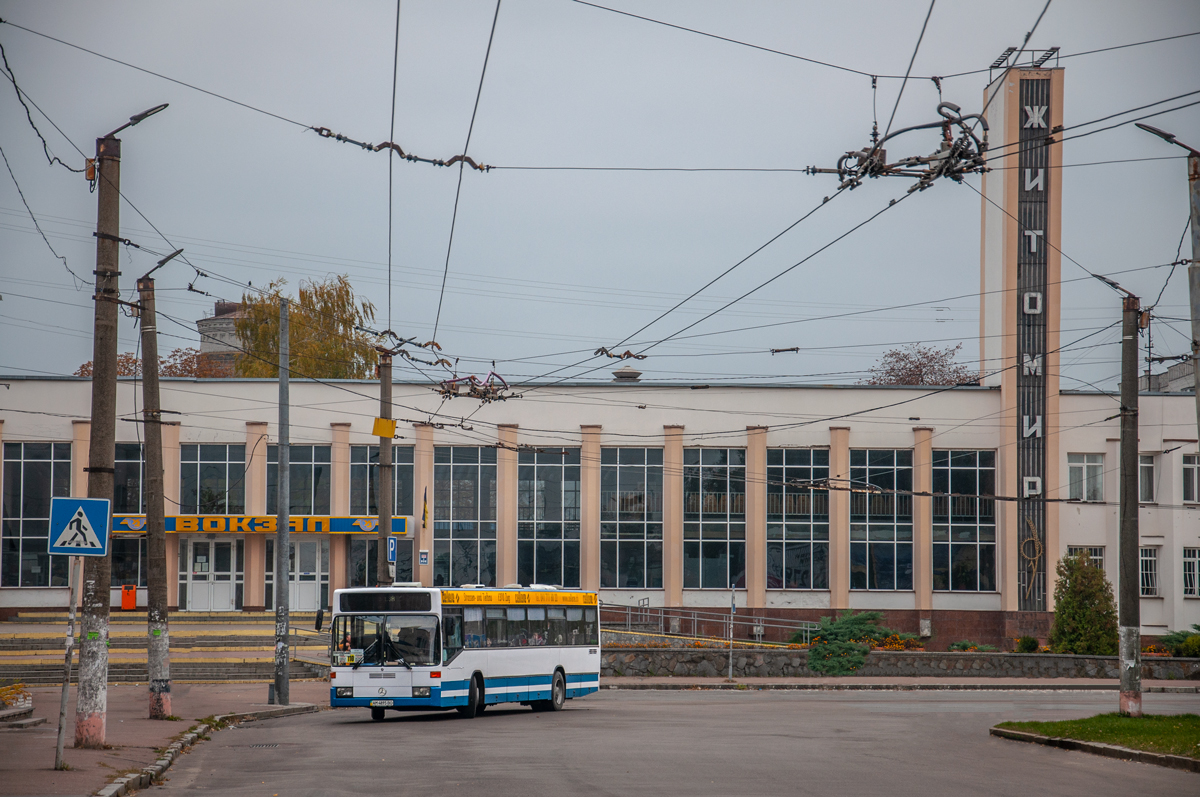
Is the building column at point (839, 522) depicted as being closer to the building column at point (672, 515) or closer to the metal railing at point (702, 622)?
the metal railing at point (702, 622)

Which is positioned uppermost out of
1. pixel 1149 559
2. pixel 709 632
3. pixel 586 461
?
pixel 586 461

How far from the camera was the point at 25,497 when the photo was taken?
45.0 meters

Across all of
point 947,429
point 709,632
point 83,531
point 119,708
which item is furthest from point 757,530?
point 83,531

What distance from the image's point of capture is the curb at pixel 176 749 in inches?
453

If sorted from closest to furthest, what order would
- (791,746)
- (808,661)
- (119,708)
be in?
(791,746) < (119,708) < (808,661)

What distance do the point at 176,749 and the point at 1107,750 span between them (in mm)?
12104

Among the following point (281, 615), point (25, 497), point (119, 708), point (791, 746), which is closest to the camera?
point (791, 746)

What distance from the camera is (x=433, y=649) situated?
21.6m

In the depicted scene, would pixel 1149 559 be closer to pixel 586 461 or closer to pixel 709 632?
pixel 709 632

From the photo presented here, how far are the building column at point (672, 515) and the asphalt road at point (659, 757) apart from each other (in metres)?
21.7

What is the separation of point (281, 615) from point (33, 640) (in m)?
16.3

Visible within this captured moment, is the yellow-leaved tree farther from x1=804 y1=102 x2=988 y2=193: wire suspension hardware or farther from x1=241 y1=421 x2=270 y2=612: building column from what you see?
x1=804 y1=102 x2=988 y2=193: wire suspension hardware

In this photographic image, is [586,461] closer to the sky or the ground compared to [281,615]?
closer to the sky

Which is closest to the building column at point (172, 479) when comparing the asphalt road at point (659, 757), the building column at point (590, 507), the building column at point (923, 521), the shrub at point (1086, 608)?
the building column at point (590, 507)
